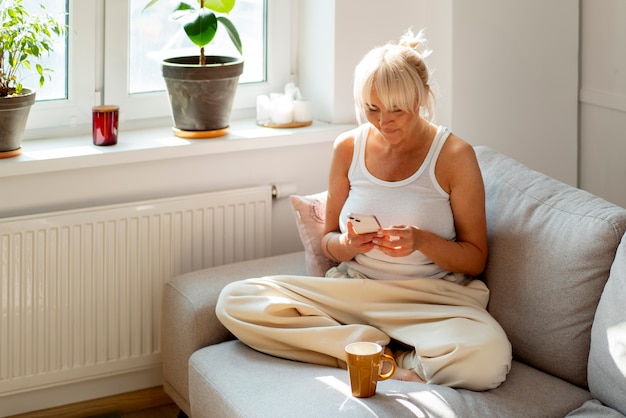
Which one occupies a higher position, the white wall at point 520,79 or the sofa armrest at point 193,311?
the white wall at point 520,79

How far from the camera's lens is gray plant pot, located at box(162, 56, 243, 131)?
303 centimetres

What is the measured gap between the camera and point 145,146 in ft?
9.87

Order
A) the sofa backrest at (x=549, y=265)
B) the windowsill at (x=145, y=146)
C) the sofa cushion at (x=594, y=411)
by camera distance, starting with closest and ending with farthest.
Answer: the sofa cushion at (x=594, y=411) < the sofa backrest at (x=549, y=265) < the windowsill at (x=145, y=146)

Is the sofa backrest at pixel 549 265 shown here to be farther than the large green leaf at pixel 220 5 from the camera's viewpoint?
No

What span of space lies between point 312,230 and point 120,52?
0.91 m

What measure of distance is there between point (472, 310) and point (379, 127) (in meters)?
0.53

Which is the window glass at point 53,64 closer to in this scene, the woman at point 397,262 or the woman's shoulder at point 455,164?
the woman at point 397,262

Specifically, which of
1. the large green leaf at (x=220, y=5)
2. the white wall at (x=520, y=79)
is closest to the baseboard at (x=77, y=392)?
the large green leaf at (x=220, y=5)

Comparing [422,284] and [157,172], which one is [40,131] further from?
[422,284]

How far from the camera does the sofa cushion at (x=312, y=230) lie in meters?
2.79

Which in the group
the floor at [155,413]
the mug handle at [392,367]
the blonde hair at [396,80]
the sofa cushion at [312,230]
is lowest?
the floor at [155,413]

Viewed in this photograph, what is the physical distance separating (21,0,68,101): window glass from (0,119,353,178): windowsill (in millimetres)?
157

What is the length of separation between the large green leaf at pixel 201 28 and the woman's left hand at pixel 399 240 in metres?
0.93

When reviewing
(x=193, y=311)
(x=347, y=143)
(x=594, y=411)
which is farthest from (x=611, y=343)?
(x=193, y=311)
